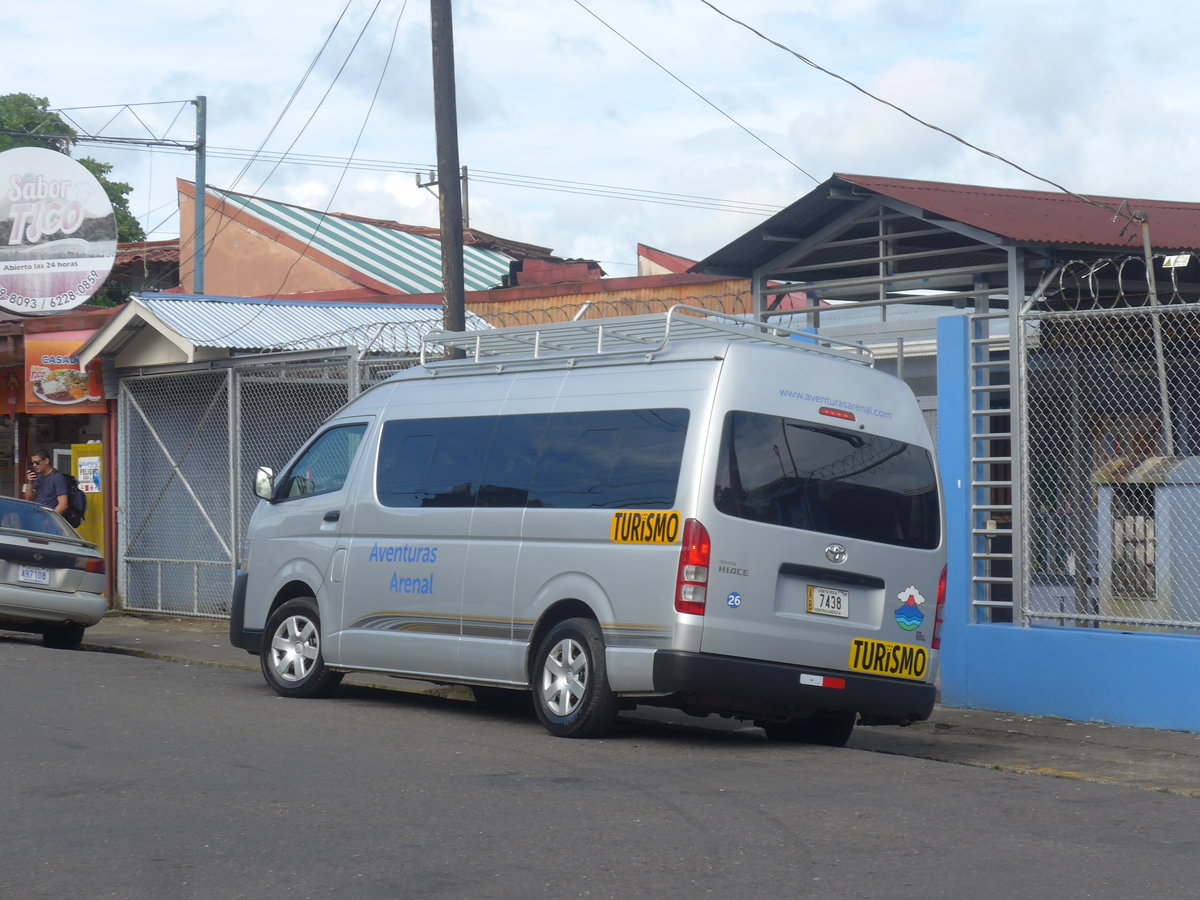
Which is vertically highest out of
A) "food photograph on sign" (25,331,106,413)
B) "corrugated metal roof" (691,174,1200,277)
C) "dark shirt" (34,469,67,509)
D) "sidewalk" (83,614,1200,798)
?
"corrugated metal roof" (691,174,1200,277)

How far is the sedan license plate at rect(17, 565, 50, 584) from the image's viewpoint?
14391mm

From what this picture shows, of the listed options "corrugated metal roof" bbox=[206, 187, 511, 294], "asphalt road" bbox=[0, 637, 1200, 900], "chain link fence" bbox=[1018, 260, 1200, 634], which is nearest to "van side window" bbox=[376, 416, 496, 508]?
"asphalt road" bbox=[0, 637, 1200, 900]

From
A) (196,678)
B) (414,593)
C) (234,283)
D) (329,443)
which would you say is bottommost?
(196,678)

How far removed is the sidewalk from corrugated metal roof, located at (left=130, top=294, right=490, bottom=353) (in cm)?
510

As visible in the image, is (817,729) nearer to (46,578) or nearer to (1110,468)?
(1110,468)

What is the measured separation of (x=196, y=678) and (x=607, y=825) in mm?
6568

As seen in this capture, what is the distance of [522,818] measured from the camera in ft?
21.3

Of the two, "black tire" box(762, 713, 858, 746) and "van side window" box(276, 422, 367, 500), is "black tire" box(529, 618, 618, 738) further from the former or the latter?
"van side window" box(276, 422, 367, 500)

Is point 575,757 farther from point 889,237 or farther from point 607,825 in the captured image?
point 889,237

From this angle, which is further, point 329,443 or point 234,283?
point 234,283

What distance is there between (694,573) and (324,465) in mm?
3764

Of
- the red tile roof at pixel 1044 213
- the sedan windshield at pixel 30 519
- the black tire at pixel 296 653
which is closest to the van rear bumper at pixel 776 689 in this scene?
the black tire at pixel 296 653

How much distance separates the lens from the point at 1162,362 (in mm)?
9922

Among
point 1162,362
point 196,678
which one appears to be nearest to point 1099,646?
point 1162,362
